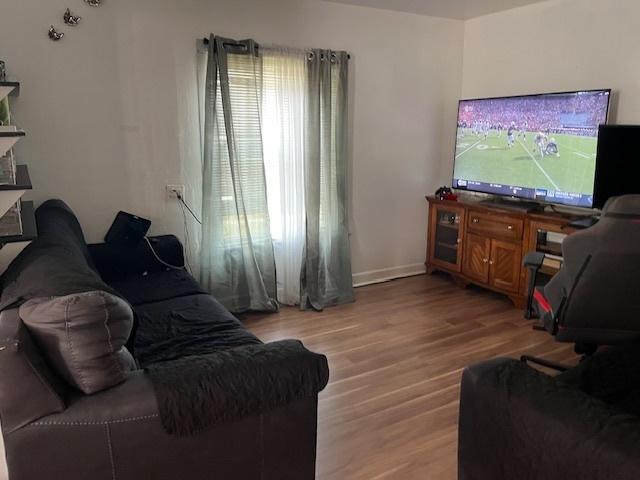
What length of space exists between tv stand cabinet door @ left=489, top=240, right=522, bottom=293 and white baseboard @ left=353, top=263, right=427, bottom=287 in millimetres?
880

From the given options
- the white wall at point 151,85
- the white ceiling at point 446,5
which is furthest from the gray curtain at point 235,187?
the white ceiling at point 446,5

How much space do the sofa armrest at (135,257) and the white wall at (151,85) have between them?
0.62ft

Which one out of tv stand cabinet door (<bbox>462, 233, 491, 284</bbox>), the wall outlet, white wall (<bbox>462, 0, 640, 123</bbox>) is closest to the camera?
white wall (<bbox>462, 0, 640, 123</bbox>)

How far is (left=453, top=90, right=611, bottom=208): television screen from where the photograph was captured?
3443 mm

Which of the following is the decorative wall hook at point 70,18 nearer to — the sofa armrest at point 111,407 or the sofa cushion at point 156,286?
the sofa cushion at point 156,286

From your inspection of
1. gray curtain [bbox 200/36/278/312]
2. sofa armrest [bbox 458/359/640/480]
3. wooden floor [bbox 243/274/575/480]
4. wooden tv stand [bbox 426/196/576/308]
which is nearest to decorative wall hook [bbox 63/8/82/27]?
gray curtain [bbox 200/36/278/312]

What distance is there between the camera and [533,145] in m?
3.80

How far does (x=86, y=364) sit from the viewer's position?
140 cm

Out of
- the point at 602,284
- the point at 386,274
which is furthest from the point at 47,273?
the point at 386,274

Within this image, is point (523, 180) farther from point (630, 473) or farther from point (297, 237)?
point (630, 473)

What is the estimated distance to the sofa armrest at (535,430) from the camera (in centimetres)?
117

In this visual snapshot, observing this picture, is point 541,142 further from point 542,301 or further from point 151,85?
point 151,85

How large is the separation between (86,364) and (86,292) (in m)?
0.20

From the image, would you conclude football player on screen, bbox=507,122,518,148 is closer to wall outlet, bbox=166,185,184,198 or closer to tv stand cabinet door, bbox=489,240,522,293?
tv stand cabinet door, bbox=489,240,522,293
